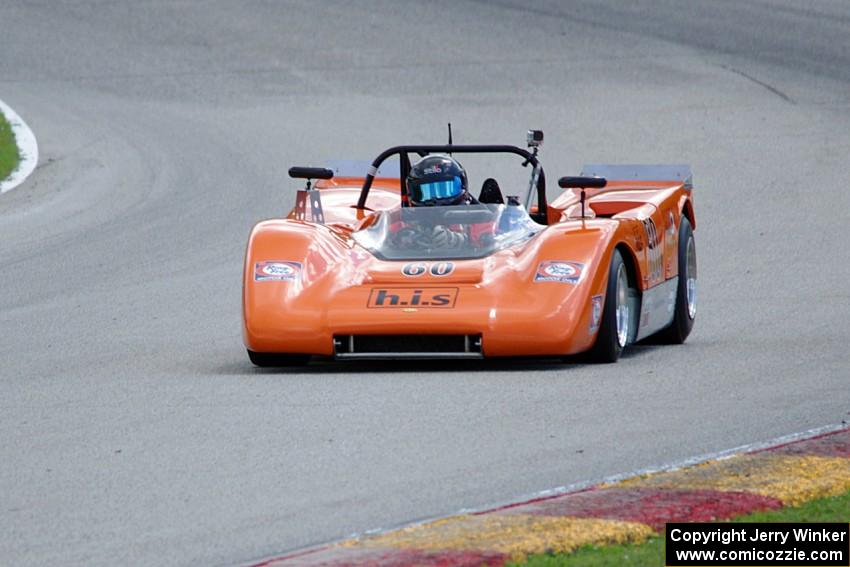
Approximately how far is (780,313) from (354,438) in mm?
4958

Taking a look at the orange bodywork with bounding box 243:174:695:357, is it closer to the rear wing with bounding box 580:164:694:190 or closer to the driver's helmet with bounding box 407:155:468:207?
the driver's helmet with bounding box 407:155:468:207

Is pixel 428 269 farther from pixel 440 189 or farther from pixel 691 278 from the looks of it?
pixel 691 278

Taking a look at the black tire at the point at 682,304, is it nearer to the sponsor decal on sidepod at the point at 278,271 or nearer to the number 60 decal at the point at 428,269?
the number 60 decal at the point at 428,269

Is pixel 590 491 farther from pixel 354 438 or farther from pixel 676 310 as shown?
pixel 676 310

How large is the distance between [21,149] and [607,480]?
13.9 m

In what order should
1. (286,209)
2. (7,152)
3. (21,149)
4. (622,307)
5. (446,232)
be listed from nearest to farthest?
(622,307) → (446,232) → (286,209) → (7,152) → (21,149)

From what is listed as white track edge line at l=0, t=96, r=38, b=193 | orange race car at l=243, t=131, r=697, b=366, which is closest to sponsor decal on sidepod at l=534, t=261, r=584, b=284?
orange race car at l=243, t=131, r=697, b=366

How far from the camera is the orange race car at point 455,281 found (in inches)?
364

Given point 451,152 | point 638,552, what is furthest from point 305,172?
point 638,552

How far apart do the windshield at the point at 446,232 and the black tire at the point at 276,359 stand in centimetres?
69

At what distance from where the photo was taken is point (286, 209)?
55.1 feet

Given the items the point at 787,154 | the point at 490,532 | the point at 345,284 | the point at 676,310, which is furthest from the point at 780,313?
the point at 787,154

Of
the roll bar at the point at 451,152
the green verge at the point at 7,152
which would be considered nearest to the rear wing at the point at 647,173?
the roll bar at the point at 451,152

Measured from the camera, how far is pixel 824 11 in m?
26.8
